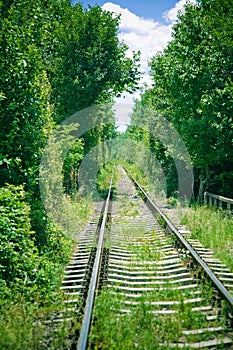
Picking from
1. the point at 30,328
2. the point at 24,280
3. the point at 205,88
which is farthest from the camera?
the point at 205,88

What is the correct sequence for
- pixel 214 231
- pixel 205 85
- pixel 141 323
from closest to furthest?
pixel 141 323, pixel 214 231, pixel 205 85

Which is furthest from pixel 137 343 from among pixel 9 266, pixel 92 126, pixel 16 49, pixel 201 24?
pixel 92 126

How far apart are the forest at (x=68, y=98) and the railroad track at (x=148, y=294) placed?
62cm

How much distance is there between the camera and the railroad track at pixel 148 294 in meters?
4.36

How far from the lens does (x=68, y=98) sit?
19.5 meters

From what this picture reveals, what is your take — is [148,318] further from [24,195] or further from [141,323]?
[24,195]

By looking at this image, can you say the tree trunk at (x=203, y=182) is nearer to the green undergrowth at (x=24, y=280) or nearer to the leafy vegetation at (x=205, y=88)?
the leafy vegetation at (x=205, y=88)

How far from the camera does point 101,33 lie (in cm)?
1955

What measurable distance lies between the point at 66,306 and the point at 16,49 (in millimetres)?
5284

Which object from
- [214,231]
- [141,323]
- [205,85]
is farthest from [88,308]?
[205,85]

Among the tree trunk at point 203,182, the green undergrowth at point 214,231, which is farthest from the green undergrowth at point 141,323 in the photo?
the tree trunk at point 203,182

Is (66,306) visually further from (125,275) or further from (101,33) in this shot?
(101,33)

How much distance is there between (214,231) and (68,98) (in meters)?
12.1

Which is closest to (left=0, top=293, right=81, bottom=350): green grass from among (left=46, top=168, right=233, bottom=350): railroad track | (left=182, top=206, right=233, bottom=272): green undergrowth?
(left=46, top=168, right=233, bottom=350): railroad track
